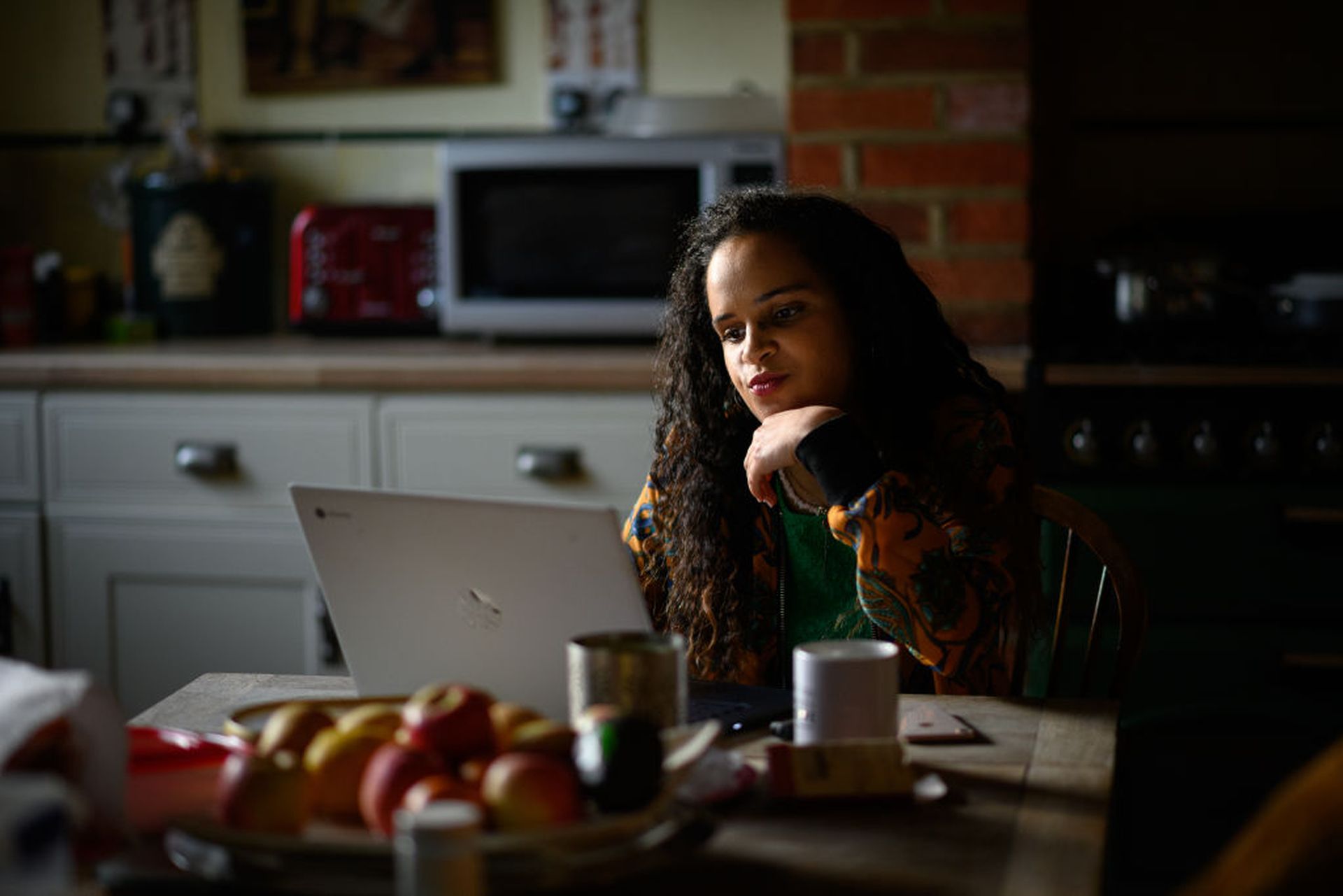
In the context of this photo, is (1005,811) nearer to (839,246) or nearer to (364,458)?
(839,246)

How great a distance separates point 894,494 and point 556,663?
16.4 inches

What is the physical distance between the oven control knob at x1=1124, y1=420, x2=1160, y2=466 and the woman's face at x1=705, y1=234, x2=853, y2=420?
0.78 metres

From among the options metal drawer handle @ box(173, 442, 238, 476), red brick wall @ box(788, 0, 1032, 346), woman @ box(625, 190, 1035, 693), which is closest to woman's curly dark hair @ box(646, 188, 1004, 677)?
woman @ box(625, 190, 1035, 693)

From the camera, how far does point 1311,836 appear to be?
2.10 feet

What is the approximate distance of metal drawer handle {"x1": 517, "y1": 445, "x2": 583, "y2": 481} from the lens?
2.45 meters

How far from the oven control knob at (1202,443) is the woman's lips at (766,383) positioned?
0.91 metres

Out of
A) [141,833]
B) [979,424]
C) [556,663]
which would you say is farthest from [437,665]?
[979,424]

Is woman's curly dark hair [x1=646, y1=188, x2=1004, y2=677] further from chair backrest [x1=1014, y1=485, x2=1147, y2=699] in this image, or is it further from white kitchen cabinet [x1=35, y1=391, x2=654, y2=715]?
white kitchen cabinet [x1=35, y1=391, x2=654, y2=715]

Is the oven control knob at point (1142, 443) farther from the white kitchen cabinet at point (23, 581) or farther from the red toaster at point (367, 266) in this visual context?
the white kitchen cabinet at point (23, 581)

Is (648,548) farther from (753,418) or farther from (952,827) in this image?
(952,827)

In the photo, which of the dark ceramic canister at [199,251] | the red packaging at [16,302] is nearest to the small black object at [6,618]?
the red packaging at [16,302]

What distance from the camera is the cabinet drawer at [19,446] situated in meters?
2.62

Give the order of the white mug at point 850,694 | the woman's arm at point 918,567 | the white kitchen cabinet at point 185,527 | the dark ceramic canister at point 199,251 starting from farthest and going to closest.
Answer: the dark ceramic canister at point 199,251, the white kitchen cabinet at point 185,527, the woman's arm at point 918,567, the white mug at point 850,694

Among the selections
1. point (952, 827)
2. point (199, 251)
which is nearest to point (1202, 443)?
point (952, 827)
